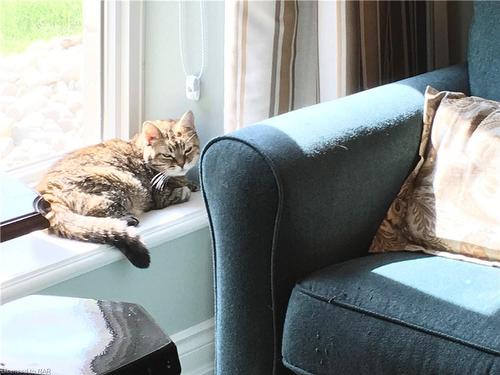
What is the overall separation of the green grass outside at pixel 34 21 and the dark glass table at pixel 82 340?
3.54ft

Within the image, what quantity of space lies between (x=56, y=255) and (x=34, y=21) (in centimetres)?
62

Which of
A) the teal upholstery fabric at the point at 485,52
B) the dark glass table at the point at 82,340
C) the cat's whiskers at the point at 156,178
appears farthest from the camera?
the cat's whiskers at the point at 156,178

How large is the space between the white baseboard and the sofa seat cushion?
2.01ft

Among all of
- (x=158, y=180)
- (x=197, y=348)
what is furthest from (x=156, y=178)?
(x=197, y=348)

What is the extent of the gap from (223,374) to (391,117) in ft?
2.05


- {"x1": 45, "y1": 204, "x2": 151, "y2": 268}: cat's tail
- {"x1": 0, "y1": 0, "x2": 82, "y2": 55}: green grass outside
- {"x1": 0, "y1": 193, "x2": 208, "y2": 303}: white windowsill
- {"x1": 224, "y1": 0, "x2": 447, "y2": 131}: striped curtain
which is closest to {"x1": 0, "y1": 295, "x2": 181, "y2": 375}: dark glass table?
{"x1": 0, "y1": 193, "x2": 208, "y2": 303}: white windowsill

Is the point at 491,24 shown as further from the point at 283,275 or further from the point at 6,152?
the point at 6,152

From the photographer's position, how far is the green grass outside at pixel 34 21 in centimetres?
218

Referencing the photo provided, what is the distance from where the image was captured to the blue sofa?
1.56 metres

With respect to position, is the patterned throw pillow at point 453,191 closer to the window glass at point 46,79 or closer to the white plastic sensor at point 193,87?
the white plastic sensor at point 193,87

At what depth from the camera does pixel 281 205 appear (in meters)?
1.67

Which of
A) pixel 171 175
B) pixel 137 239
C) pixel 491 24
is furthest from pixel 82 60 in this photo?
pixel 491 24

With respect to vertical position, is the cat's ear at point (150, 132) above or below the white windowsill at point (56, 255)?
above

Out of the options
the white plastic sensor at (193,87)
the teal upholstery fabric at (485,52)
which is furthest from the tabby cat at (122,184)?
the teal upholstery fabric at (485,52)
